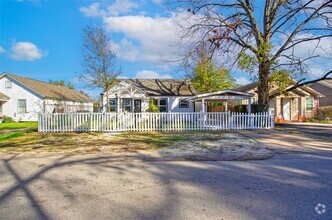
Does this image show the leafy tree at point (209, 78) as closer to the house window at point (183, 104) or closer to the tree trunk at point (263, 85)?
the house window at point (183, 104)

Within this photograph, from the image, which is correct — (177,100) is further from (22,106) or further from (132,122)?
(22,106)

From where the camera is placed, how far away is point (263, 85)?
61.3 ft

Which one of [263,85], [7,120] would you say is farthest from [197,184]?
[7,120]

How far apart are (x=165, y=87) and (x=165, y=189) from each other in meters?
22.8

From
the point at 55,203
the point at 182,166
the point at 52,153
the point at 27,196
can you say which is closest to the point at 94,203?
the point at 55,203

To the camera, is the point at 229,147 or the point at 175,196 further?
Result: the point at 229,147

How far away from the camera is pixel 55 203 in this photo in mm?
4121

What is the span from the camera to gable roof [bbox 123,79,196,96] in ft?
84.6

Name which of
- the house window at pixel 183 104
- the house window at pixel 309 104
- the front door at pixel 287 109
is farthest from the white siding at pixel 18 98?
the house window at pixel 309 104

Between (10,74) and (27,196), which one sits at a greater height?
(10,74)

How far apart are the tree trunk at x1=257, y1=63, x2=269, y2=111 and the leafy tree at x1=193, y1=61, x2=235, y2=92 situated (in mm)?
12928

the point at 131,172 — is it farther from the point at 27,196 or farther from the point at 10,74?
the point at 10,74

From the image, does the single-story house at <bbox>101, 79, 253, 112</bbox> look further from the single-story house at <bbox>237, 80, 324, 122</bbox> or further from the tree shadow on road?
the tree shadow on road

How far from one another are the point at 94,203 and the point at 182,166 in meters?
3.00
